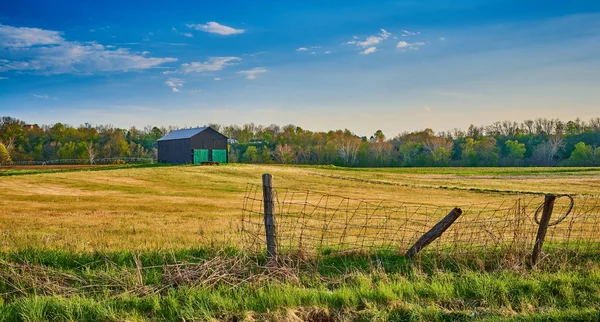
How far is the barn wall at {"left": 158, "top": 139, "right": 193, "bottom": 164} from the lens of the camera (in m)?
72.8

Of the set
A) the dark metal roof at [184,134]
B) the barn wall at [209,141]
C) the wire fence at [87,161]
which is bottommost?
the wire fence at [87,161]

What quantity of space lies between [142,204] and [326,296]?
78.4ft

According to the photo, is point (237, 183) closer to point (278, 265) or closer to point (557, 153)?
point (278, 265)

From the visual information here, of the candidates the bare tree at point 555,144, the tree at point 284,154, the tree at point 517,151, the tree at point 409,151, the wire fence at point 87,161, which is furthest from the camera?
the tree at point 409,151

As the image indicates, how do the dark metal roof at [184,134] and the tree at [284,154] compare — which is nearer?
the dark metal roof at [184,134]

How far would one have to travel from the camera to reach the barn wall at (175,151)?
2864 inches

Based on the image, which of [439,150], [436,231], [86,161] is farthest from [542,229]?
[439,150]

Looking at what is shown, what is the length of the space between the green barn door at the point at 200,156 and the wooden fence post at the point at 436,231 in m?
65.5

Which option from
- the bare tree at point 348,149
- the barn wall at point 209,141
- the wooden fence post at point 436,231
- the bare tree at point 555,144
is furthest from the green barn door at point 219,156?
the bare tree at point 555,144

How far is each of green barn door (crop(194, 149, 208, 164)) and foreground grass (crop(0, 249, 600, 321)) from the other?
6432 cm

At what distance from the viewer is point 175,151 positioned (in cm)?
7562

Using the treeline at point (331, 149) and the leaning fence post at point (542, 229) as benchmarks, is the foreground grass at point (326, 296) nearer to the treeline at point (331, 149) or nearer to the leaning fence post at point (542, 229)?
the leaning fence post at point (542, 229)

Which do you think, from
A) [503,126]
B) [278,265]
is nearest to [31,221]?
[278,265]

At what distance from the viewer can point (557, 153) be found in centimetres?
14075
